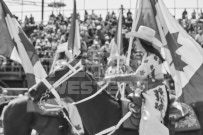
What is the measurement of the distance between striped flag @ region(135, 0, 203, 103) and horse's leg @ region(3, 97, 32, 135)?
10.2ft

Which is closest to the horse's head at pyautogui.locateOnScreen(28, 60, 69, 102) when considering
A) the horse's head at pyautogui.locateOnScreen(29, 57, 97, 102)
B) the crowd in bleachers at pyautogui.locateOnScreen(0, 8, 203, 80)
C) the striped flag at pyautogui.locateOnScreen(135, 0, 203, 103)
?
the horse's head at pyautogui.locateOnScreen(29, 57, 97, 102)

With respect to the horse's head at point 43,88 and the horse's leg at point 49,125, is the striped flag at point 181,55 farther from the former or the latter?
the horse's leg at point 49,125

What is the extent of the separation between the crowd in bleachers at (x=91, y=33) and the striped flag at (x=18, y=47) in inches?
242

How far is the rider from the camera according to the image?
7336mm

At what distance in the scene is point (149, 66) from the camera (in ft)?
24.3

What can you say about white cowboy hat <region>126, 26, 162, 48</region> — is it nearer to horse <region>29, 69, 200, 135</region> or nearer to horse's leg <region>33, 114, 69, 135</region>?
horse <region>29, 69, 200, 135</region>

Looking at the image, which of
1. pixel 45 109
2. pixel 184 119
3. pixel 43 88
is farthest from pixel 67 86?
pixel 45 109

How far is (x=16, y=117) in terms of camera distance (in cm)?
941

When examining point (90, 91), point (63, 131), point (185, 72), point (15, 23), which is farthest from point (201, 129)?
point (15, 23)

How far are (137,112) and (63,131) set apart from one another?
2712 millimetres

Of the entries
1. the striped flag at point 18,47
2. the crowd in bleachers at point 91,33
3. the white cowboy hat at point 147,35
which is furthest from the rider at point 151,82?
the crowd in bleachers at point 91,33

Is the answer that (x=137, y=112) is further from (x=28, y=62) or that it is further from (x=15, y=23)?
(x=15, y=23)

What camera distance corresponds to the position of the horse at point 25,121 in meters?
9.39

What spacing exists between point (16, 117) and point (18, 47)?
7.19 ft
